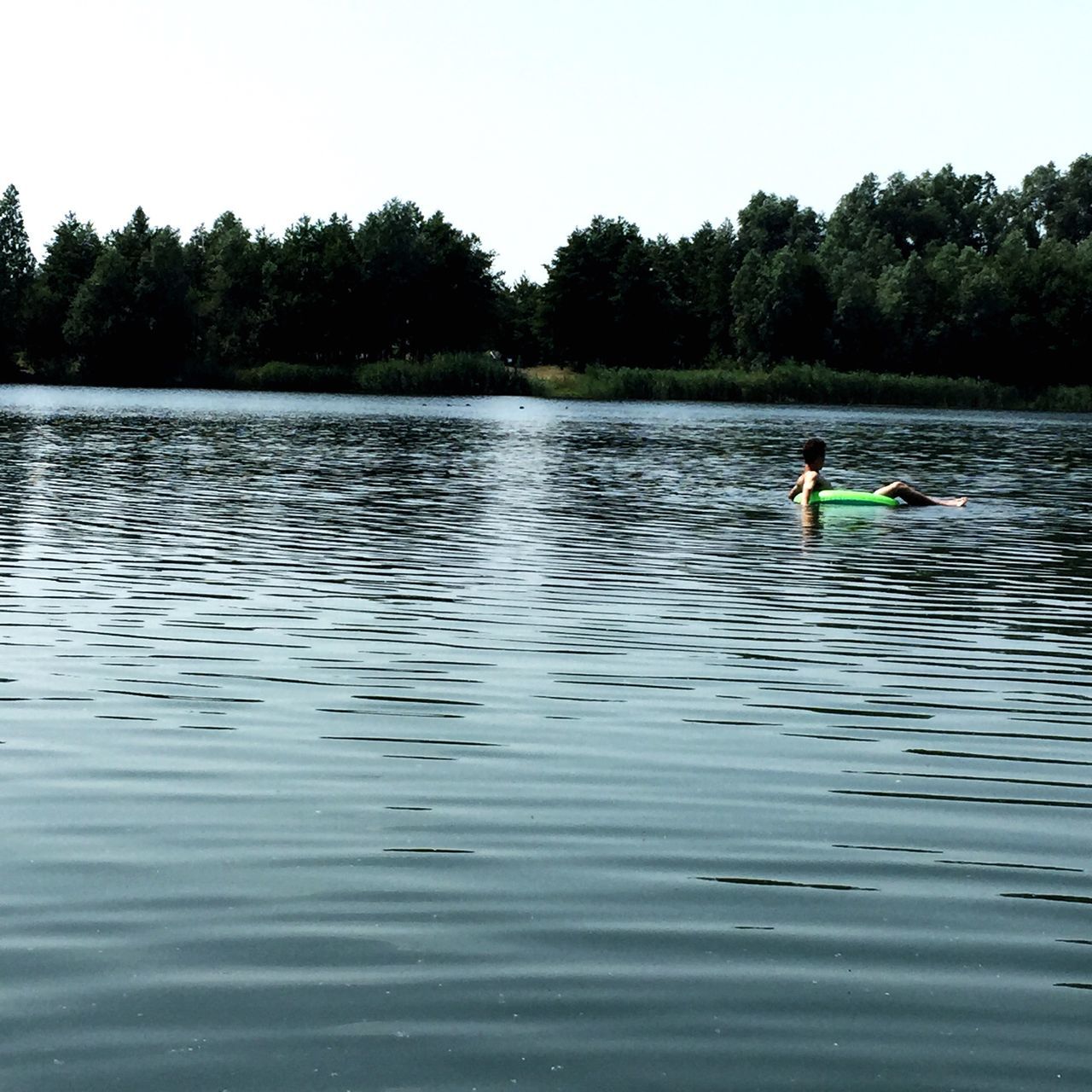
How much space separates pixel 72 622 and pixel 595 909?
Result: 8332 mm

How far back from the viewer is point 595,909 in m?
6.48

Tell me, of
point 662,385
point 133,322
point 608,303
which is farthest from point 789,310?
point 133,322

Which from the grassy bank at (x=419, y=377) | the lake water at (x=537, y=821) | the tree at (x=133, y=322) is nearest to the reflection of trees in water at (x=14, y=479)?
the lake water at (x=537, y=821)

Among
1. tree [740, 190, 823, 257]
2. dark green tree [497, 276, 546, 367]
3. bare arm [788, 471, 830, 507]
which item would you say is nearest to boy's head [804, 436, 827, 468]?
bare arm [788, 471, 830, 507]

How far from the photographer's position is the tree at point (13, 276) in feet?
411

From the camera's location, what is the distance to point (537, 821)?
777cm

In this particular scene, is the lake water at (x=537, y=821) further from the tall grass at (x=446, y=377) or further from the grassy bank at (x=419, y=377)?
the grassy bank at (x=419, y=377)

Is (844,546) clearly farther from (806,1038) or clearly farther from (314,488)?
(806,1038)

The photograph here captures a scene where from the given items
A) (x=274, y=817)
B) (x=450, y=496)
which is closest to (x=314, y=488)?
(x=450, y=496)

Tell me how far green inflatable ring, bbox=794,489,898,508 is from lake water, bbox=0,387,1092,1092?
6.91 metres

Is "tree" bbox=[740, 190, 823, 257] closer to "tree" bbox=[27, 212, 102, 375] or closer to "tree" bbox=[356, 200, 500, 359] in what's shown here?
"tree" bbox=[356, 200, 500, 359]

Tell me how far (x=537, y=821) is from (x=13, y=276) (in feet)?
426

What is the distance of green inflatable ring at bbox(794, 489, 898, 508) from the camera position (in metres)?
27.0

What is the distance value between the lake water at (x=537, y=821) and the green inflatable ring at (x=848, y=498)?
6.91 metres
